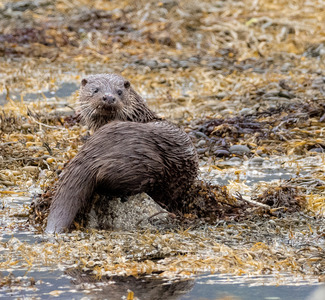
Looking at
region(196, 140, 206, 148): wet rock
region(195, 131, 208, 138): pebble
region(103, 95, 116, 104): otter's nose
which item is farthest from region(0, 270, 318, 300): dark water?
region(195, 131, 208, 138): pebble

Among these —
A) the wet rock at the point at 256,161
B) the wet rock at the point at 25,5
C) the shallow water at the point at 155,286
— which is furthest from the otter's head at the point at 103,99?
the wet rock at the point at 25,5

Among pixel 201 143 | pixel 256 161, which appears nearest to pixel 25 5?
pixel 201 143

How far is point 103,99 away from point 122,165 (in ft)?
2.32

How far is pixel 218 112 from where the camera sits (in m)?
9.10

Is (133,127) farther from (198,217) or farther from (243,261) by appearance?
(243,261)

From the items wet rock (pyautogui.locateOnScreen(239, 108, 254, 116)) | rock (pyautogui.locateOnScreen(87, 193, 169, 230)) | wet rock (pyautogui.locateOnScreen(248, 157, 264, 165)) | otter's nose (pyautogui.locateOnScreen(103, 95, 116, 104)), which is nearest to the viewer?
rock (pyautogui.locateOnScreen(87, 193, 169, 230))

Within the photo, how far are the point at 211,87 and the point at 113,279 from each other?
6.94 m

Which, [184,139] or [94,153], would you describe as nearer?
A: [94,153]

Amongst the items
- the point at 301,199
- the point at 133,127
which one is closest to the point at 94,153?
the point at 133,127

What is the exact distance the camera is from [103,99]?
5.18 metres

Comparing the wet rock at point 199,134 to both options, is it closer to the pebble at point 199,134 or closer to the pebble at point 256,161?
the pebble at point 199,134

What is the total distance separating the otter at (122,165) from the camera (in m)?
4.70

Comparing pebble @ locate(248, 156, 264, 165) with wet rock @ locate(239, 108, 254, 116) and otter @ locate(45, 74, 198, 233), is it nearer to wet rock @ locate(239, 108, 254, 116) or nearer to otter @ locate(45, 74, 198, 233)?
wet rock @ locate(239, 108, 254, 116)

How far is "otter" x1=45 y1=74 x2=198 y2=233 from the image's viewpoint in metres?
4.70
